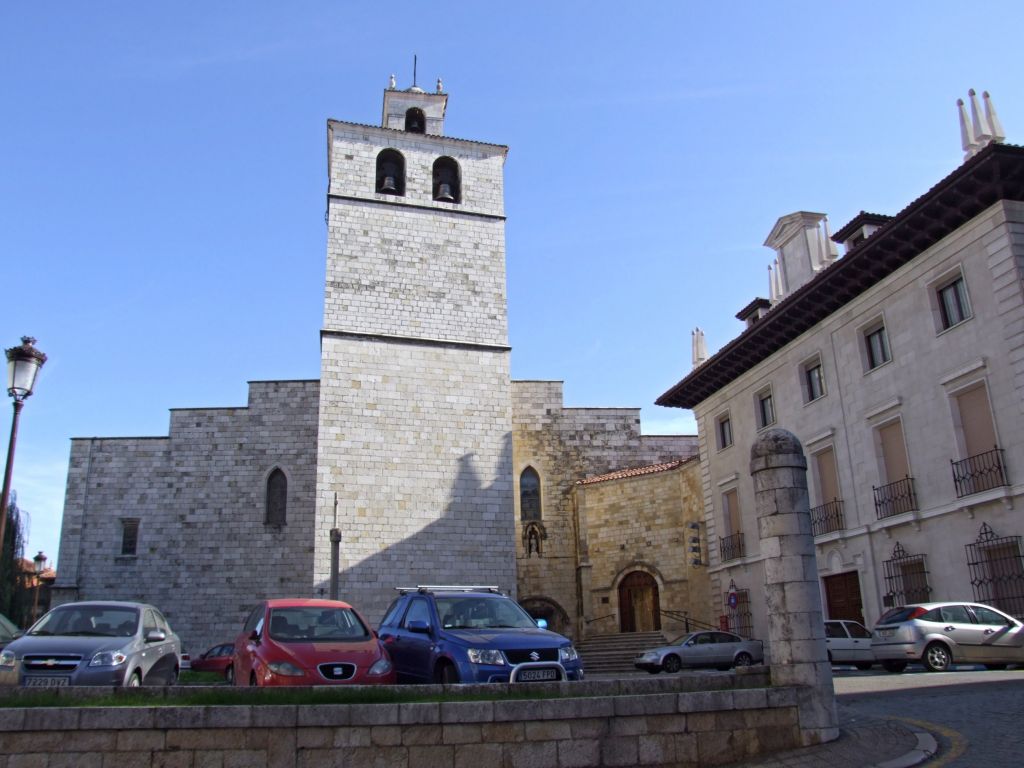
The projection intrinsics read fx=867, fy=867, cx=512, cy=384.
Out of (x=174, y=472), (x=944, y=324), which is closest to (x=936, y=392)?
(x=944, y=324)

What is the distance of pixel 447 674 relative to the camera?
31.1ft

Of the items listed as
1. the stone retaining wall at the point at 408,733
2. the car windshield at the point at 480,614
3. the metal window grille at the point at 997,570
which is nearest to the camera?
the stone retaining wall at the point at 408,733

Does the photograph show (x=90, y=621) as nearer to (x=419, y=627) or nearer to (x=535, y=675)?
(x=419, y=627)

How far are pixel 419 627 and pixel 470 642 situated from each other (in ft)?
4.34

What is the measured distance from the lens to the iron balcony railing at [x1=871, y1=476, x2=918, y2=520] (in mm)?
17422

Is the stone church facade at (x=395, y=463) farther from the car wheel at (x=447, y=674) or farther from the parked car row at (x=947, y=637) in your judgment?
the car wheel at (x=447, y=674)

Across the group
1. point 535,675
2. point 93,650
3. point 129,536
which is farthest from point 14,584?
point 535,675

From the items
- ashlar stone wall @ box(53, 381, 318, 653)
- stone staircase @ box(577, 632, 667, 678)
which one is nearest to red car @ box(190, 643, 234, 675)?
ashlar stone wall @ box(53, 381, 318, 653)

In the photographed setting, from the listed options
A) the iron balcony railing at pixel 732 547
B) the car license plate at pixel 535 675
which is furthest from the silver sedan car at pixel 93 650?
the iron balcony railing at pixel 732 547

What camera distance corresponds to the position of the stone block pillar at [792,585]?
744 centimetres

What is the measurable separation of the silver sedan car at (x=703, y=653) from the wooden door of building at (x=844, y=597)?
194cm

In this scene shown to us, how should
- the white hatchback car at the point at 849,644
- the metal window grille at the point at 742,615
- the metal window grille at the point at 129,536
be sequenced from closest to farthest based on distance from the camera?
the white hatchback car at the point at 849,644 < the metal window grille at the point at 742,615 < the metal window grille at the point at 129,536

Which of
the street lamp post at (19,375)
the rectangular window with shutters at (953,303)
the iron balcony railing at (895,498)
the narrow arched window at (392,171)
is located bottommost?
the iron balcony railing at (895,498)

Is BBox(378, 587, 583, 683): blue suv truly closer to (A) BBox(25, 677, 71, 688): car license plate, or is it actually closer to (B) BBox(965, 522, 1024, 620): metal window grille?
(A) BBox(25, 677, 71, 688): car license plate
